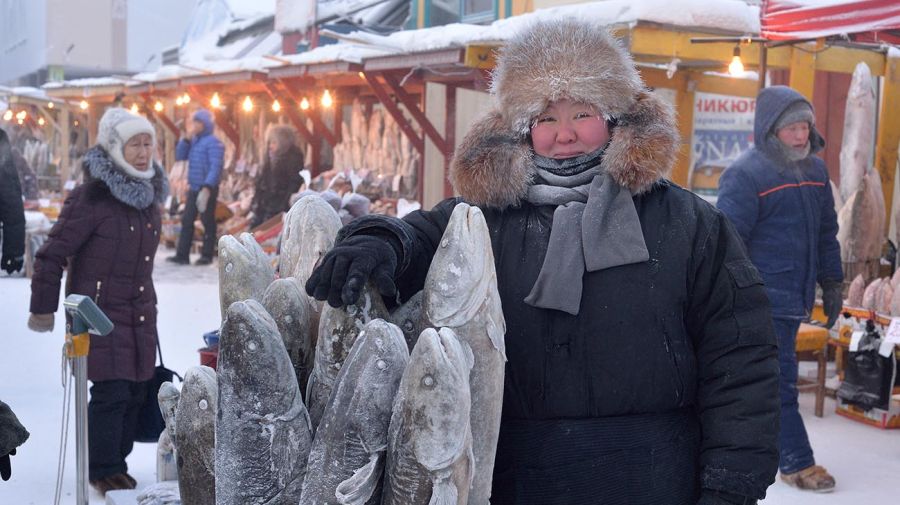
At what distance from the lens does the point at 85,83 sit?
16953mm

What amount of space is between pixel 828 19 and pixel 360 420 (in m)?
4.73

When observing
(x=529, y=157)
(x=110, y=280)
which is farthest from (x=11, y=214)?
(x=529, y=157)

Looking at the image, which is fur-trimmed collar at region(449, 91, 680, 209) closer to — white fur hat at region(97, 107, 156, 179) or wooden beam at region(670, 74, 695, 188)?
white fur hat at region(97, 107, 156, 179)

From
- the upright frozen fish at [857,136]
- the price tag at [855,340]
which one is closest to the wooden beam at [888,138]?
the upright frozen fish at [857,136]

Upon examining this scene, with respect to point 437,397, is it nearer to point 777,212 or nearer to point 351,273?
point 351,273

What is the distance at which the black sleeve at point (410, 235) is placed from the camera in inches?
73.9

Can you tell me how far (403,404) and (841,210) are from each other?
5550mm

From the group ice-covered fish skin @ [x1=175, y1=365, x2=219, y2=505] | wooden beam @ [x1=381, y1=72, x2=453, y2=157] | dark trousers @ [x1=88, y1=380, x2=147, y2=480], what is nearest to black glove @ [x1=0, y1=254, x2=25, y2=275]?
dark trousers @ [x1=88, y1=380, x2=147, y2=480]

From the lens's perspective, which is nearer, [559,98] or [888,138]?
[559,98]

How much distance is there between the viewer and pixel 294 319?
1.89m

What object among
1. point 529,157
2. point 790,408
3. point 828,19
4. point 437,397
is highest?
point 828,19

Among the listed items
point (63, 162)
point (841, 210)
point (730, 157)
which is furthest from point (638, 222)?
point (63, 162)

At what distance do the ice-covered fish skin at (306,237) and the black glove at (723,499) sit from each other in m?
0.93

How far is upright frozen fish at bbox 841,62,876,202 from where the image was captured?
659 centimetres
